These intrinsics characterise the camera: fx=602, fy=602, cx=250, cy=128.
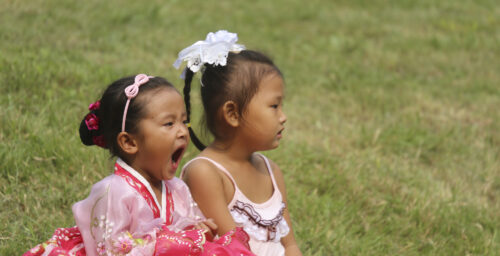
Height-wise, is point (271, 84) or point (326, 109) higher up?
point (271, 84)

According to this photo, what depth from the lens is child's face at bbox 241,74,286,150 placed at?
3039 mm

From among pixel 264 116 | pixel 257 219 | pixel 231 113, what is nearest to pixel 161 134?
pixel 231 113

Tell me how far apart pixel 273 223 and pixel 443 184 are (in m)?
2.10

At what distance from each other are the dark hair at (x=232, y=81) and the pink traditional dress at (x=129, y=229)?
579 millimetres

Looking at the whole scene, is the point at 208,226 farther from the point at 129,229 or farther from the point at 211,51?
the point at 211,51

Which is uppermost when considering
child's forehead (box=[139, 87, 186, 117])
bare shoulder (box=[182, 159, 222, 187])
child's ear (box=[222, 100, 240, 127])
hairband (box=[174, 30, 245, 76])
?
hairband (box=[174, 30, 245, 76])

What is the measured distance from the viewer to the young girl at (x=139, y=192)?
8.23ft

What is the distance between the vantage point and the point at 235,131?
10.2ft

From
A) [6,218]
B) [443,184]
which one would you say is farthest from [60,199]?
[443,184]

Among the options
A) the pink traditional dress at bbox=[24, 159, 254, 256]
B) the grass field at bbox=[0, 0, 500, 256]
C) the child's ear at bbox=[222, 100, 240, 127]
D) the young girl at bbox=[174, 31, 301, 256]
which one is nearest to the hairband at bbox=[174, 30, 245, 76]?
the young girl at bbox=[174, 31, 301, 256]

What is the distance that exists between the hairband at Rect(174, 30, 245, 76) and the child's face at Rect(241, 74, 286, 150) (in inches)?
9.5

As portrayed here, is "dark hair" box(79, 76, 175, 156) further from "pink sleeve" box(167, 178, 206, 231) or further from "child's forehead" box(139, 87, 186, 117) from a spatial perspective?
"pink sleeve" box(167, 178, 206, 231)

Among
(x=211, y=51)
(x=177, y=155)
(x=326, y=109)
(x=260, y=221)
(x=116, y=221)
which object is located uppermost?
(x=211, y=51)

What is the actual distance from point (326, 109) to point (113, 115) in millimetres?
3614
